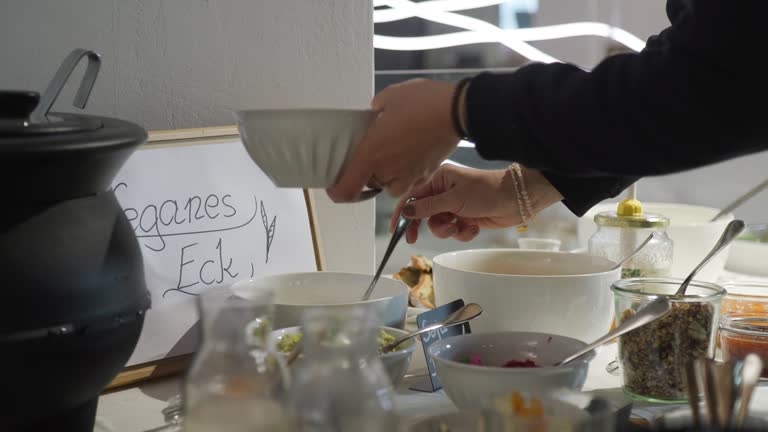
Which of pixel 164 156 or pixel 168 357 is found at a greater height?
pixel 164 156

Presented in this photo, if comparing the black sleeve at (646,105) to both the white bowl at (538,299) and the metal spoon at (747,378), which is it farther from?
the white bowl at (538,299)

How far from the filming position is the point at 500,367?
0.85 meters

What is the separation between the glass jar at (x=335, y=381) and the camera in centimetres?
54

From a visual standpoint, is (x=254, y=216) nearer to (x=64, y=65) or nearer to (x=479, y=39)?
(x=64, y=65)

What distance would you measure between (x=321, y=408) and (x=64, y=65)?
21.3 inches

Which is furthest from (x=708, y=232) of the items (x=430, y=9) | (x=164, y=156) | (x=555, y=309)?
(x=164, y=156)

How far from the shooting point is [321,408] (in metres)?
0.53

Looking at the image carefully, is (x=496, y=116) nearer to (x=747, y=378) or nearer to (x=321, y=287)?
(x=747, y=378)

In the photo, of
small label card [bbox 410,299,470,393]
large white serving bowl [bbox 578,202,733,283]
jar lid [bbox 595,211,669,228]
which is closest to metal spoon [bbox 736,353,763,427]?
small label card [bbox 410,299,470,393]

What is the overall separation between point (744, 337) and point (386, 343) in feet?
1.67

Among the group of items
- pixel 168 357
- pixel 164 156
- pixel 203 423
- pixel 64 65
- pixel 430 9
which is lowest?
pixel 168 357

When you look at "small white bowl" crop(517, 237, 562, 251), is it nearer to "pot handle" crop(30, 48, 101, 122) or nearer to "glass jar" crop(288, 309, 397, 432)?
"pot handle" crop(30, 48, 101, 122)

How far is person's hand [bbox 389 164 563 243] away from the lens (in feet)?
3.81

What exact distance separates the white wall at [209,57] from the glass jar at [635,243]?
0.43m
